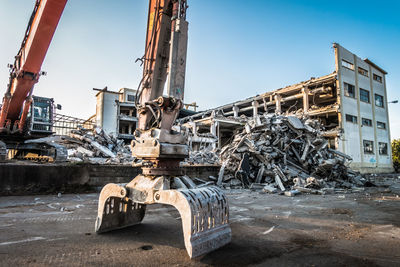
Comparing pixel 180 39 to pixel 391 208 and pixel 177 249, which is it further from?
pixel 391 208

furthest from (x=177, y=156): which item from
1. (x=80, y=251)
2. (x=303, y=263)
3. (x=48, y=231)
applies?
(x=48, y=231)

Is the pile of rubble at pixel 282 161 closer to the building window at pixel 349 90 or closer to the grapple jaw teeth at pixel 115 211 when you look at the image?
the grapple jaw teeth at pixel 115 211

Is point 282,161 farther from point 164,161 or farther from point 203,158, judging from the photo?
point 164,161

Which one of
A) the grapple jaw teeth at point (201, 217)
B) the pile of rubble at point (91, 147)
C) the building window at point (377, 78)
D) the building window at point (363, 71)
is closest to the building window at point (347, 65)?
the building window at point (363, 71)

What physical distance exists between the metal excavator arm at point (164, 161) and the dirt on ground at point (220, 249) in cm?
20

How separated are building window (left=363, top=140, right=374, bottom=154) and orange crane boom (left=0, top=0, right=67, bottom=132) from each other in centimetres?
2674

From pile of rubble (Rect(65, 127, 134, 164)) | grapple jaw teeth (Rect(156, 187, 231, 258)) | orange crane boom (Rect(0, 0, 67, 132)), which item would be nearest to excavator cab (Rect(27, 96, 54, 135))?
orange crane boom (Rect(0, 0, 67, 132))

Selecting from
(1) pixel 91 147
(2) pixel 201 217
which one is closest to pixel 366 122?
(1) pixel 91 147

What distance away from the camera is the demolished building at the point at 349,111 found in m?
22.1

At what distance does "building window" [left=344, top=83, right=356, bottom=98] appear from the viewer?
901 inches

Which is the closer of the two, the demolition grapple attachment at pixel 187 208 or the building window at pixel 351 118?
the demolition grapple attachment at pixel 187 208

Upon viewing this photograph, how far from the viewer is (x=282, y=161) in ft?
32.4

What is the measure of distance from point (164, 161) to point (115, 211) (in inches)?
40.7

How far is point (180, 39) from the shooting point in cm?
359
